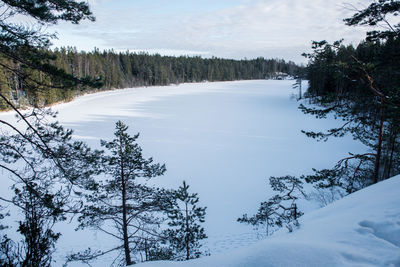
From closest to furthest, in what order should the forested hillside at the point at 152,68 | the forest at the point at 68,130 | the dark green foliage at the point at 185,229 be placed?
the forest at the point at 68,130 < the dark green foliage at the point at 185,229 < the forested hillside at the point at 152,68

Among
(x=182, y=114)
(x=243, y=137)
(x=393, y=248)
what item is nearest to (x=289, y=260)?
(x=393, y=248)

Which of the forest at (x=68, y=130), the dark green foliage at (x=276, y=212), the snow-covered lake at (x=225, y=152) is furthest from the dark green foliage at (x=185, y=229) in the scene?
the dark green foliage at (x=276, y=212)

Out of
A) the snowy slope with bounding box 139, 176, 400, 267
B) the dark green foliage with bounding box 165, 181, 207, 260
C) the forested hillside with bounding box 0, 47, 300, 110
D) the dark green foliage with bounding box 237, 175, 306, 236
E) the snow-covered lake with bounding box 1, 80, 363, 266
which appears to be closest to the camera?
the snowy slope with bounding box 139, 176, 400, 267

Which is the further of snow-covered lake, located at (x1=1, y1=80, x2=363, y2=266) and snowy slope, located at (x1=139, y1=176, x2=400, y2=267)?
snow-covered lake, located at (x1=1, y1=80, x2=363, y2=266)

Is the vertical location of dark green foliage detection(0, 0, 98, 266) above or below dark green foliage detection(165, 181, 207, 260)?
above

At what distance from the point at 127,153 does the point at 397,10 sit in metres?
8.10

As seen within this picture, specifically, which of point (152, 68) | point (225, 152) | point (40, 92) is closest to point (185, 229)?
point (40, 92)

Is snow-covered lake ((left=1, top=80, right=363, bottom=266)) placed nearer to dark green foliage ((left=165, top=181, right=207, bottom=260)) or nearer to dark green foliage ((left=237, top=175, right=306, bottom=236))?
dark green foliage ((left=237, top=175, right=306, bottom=236))

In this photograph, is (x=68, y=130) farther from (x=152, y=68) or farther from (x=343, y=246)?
(x=152, y=68)

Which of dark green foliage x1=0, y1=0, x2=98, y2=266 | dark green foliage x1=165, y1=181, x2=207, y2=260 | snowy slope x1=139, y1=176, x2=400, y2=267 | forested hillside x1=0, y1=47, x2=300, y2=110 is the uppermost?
forested hillside x1=0, y1=47, x2=300, y2=110

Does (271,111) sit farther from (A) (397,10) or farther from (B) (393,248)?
(B) (393,248)

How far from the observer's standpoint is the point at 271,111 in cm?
3494

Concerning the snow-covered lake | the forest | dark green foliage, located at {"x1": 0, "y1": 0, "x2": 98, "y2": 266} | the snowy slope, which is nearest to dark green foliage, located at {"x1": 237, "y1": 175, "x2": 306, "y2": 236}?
the forest

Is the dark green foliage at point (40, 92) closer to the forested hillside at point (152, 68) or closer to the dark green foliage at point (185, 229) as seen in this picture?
the dark green foliage at point (185, 229)
